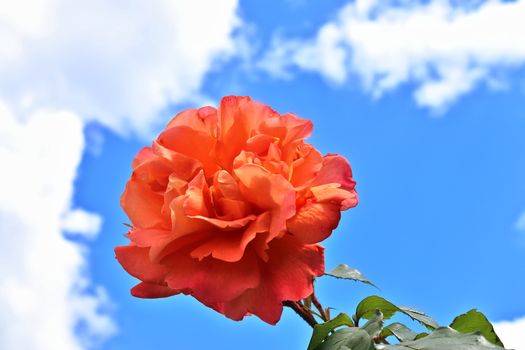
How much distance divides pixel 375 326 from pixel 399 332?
152 millimetres

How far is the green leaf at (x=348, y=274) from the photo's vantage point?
1312 mm

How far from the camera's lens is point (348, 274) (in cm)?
132

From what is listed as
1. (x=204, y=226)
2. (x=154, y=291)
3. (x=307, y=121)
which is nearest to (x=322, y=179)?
(x=307, y=121)

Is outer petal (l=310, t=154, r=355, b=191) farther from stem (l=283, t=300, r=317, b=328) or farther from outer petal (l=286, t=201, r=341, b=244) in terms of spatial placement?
stem (l=283, t=300, r=317, b=328)

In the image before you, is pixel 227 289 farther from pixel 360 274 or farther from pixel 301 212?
pixel 360 274

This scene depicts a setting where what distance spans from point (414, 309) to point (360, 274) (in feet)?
0.41

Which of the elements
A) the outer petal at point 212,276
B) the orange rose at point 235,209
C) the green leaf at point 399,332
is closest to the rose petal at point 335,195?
the orange rose at point 235,209

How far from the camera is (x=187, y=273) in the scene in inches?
42.0

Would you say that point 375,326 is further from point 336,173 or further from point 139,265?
point 139,265

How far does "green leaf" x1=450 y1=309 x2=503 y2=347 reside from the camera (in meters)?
1.22

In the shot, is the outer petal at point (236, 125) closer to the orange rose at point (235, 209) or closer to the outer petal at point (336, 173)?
the orange rose at point (235, 209)

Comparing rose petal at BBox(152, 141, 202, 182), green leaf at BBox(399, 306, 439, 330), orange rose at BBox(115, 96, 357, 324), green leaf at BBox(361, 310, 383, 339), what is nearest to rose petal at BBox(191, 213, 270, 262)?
orange rose at BBox(115, 96, 357, 324)

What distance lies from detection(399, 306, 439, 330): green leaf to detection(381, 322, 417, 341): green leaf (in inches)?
1.9

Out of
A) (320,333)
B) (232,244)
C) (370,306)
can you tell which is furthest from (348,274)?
(232,244)
